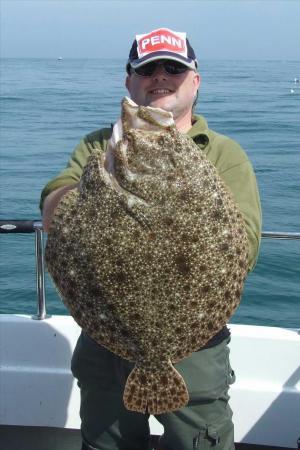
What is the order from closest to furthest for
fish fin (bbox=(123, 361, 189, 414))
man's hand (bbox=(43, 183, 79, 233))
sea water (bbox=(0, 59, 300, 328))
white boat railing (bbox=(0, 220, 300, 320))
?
fish fin (bbox=(123, 361, 189, 414))
man's hand (bbox=(43, 183, 79, 233))
white boat railing (bbox=(0, 220, 300, 320))
sea water (bbox=(0, 59, 300, 328))

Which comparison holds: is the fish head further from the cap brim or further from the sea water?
the sea water

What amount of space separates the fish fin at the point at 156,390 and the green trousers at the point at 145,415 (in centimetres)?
29

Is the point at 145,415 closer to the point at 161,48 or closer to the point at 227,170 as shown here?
the point at 227,170

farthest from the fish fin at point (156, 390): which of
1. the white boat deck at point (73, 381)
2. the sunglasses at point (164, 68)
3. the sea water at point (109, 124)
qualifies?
the sea water at point (109, 124)

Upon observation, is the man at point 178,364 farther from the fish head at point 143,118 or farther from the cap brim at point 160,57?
the fish head at point 143,118

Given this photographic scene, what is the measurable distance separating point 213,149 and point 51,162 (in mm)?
14055

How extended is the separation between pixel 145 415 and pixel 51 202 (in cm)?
101

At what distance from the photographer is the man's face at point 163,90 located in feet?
8.23

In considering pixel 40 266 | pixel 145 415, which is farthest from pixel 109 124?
pixel 145 415

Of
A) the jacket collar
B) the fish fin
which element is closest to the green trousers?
the fish fin

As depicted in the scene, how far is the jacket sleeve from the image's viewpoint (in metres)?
2.23

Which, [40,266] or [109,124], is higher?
[109,124]

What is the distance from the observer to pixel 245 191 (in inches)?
93.1

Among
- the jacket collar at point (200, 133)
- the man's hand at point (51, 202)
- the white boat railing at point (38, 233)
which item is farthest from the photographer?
the white boat railing at point (38, 233)
